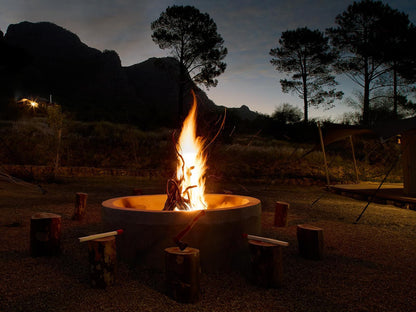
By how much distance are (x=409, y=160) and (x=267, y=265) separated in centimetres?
646

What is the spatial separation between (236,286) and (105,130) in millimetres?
16172

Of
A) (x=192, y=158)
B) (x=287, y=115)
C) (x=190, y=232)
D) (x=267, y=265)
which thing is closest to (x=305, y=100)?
(x=287, y=115)

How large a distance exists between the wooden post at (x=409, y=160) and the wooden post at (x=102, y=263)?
7.40m

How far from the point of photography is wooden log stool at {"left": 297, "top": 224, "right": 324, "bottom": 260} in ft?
10.8

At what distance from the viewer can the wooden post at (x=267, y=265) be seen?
8.37 feet

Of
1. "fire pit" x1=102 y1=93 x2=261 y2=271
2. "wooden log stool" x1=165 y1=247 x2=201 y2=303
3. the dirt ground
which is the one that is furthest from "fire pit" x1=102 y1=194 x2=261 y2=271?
"wooden log stool" x1=165 y1=247 x2=201 y2=303

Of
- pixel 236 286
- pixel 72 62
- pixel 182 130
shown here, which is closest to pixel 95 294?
pixel 236 286

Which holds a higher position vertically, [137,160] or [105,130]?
[105,130]

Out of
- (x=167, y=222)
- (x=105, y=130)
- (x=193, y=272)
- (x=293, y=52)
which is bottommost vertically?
(x=193, y=272)

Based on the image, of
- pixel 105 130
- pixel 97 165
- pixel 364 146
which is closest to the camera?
pixel 97 165

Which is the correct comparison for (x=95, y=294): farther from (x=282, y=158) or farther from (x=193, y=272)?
(x=282, y=158)

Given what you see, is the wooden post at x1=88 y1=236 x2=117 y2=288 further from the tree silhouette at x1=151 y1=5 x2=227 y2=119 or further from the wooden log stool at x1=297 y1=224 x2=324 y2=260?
the tree silhouette at x1=151 y1=5 x2=227 y2=119

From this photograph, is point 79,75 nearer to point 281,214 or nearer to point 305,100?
point 305,100

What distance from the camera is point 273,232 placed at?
4.50 m
